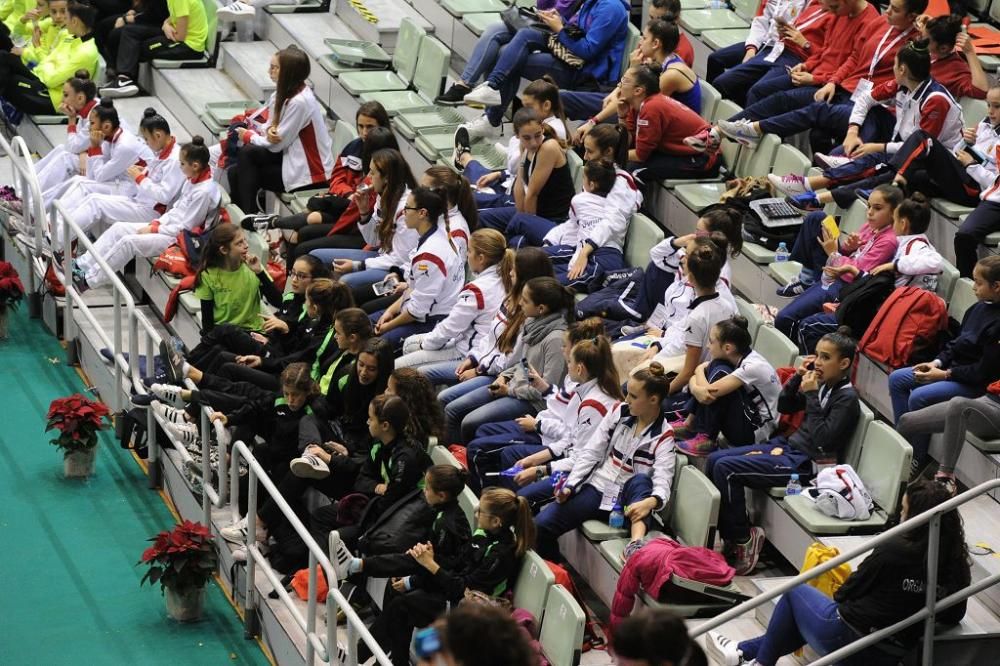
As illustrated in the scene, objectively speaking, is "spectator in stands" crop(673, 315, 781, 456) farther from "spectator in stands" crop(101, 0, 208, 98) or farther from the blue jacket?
"spectator in stands" crop(101, 0, 208, 98)

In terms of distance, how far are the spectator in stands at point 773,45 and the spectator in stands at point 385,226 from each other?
247 centimetres

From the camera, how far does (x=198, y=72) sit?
43.1 feet

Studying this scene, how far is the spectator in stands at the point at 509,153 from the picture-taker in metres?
9.89

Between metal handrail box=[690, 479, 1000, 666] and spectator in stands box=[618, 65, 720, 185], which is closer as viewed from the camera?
metal handrail box=[690, 479, 1000, 666]

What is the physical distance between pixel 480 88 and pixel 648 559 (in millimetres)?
5172

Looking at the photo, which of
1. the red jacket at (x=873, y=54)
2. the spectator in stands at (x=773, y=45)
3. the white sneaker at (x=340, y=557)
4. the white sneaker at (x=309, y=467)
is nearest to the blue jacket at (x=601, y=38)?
the spectator in stands at (x=773, y=45)

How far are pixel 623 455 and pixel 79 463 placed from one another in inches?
137

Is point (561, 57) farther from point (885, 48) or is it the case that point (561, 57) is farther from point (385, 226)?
point (885, 48)

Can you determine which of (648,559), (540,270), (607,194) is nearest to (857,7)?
(607,194)

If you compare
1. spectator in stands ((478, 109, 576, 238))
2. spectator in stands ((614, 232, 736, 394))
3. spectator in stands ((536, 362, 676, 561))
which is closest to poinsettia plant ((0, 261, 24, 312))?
spectator in stands ((478, 109, 576, 238))

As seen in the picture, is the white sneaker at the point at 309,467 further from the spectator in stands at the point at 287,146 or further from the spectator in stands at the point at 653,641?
the spectator in stands at the point at 653,641

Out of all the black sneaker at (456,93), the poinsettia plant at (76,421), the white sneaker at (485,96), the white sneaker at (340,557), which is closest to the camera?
the white sneaker at (340,557)

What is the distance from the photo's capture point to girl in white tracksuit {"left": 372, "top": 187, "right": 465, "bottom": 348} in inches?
353

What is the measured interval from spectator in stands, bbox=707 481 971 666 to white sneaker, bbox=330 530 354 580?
6.02 ft
